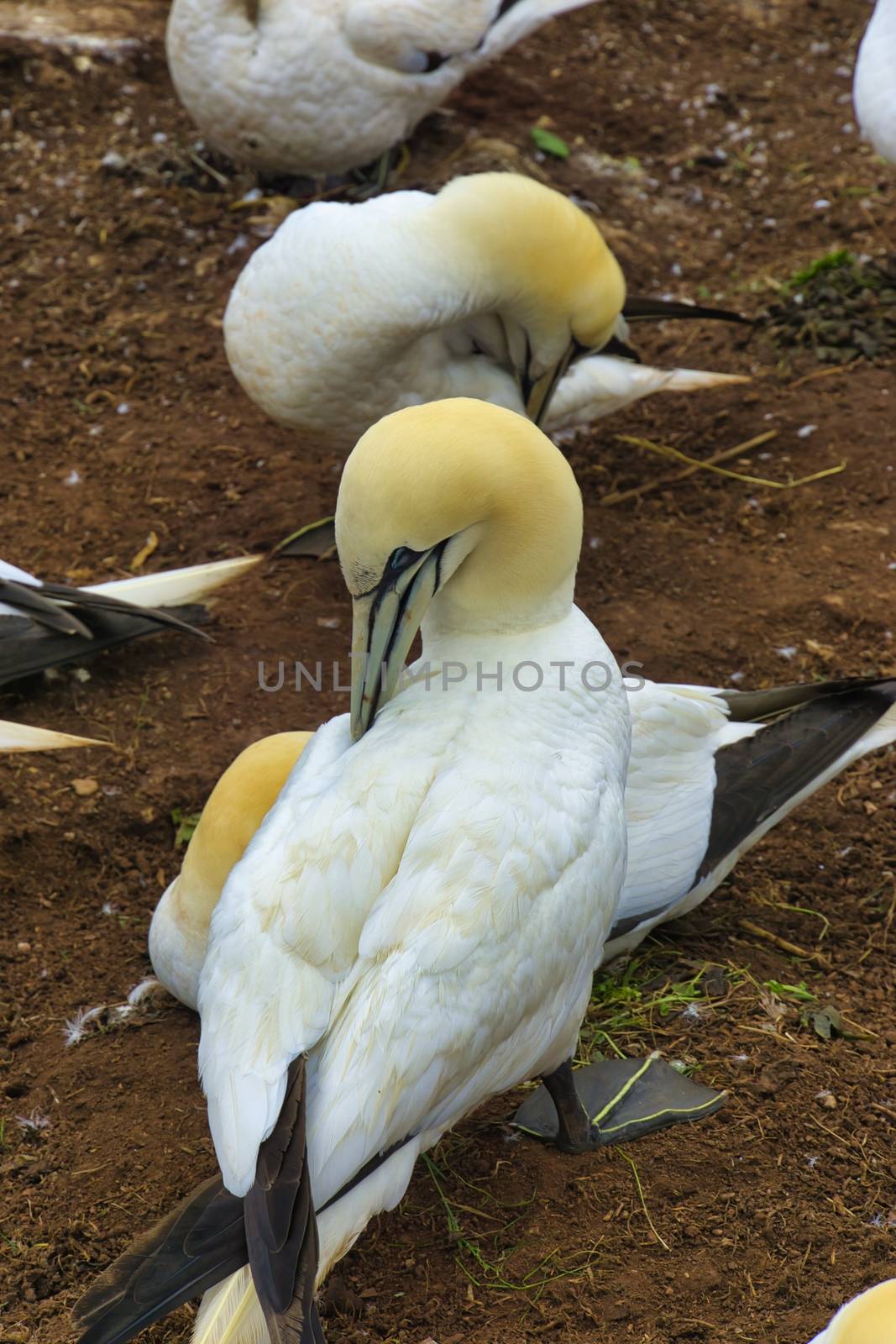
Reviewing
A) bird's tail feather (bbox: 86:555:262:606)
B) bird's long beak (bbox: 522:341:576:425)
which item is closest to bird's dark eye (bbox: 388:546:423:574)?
bird's tail feather (bbox: 86:555:262:606)

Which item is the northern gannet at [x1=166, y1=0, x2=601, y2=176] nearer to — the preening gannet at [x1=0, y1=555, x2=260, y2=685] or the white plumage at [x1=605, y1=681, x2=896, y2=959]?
the preening gannet at [x1=0, y1=555, x2=260, y2=685]

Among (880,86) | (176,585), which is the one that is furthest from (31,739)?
(880,86)

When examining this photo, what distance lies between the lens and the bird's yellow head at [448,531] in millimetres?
2551

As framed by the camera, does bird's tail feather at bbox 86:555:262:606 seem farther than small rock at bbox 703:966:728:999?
Yes

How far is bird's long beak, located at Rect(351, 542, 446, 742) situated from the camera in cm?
272

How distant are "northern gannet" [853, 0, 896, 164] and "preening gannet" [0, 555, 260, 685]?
292 centimetres

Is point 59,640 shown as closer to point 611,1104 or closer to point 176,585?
point 176,585

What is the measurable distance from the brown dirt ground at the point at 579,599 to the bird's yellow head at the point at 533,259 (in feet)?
2.53

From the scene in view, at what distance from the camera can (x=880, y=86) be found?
5129 mm

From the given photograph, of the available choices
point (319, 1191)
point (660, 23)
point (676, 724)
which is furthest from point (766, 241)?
point (319, 1191)

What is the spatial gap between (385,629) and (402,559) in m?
0.16

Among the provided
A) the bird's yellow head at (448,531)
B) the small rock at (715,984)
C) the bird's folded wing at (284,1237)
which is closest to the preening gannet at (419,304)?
the bird's yellow head at (448,531)

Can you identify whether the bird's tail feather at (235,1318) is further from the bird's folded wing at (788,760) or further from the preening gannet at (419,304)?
the preening gannet at (419,304)

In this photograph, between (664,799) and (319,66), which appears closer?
(664,799)
